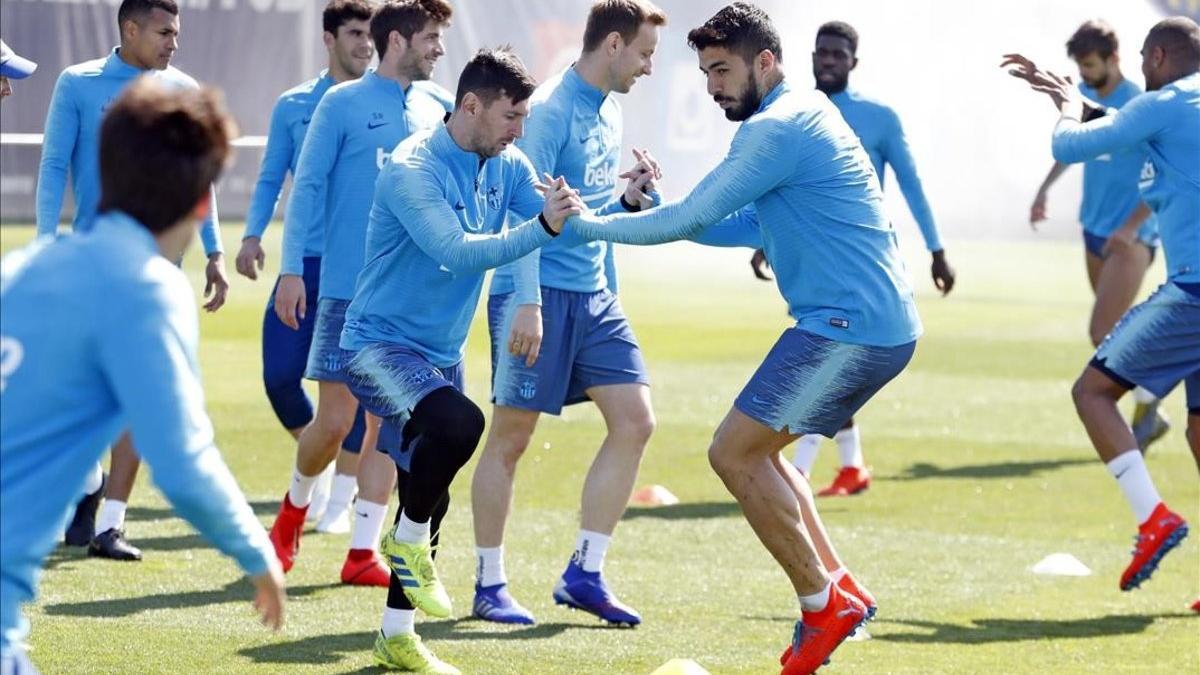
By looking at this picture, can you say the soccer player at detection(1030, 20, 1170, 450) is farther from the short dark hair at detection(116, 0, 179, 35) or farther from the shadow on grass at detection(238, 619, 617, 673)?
the short dark hair at detection(116, 0, 179, 35)

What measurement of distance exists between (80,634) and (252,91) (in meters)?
18.9

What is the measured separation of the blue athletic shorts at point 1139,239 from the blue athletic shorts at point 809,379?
6714 mm

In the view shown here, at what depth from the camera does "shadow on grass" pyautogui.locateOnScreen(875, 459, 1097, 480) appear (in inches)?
480

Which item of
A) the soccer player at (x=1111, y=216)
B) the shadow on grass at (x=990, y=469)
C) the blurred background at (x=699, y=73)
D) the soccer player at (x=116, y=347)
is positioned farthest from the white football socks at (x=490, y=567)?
the blurred background at (x=699, y=73)

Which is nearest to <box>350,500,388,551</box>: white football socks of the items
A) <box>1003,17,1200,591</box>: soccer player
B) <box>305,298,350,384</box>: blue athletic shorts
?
<box>305,298,350,384</box>: blue athletic shorts

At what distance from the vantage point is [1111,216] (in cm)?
1342

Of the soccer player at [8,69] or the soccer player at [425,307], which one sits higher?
the soccer player at [8,69]

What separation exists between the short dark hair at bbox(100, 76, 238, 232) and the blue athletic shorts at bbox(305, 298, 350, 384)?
435cm

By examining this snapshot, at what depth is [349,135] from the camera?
8.32 m

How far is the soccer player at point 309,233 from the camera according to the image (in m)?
8.87

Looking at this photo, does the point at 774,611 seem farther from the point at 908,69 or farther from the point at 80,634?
the point at 908,69

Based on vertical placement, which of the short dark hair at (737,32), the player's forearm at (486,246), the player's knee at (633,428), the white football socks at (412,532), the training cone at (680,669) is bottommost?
the training cone at (680,669)

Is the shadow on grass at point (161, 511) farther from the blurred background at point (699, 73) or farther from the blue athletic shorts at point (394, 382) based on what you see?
the blurred background at point (699, 73)

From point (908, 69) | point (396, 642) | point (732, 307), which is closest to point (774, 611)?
point (396, 642)
